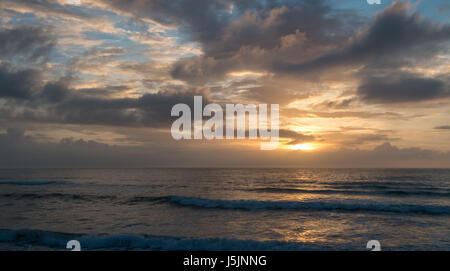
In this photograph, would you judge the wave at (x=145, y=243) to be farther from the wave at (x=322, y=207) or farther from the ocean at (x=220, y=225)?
the wave at (x=322, y=207)

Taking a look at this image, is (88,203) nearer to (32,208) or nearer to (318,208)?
(32,208)

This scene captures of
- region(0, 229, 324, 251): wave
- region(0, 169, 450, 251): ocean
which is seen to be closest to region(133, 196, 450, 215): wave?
region(0, 169, 450, 251): ocean

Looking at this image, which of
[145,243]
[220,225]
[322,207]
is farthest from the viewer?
[322,207]

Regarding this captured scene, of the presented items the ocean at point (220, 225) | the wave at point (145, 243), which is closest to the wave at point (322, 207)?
the ocean at point (220, 225)

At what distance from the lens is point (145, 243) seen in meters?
11.0

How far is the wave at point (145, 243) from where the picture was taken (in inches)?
420

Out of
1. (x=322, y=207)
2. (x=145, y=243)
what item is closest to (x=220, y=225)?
(x=145, y=243)

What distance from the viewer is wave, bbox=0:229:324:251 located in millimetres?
10656

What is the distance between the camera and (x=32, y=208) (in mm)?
19125

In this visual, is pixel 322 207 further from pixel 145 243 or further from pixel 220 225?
pixel 145 243

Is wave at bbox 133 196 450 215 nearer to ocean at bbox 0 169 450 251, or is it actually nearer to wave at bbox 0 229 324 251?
ocean at bbox 0 169 450 251
